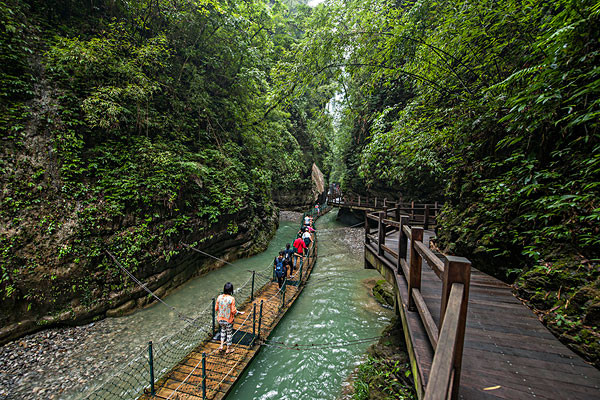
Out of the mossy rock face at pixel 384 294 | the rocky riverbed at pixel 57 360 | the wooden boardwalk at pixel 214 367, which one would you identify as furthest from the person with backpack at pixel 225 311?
the mossy rock face at pixel 384 294

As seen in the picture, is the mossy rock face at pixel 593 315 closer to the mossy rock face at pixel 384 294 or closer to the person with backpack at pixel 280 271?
the mossy rock face at pixel 384 294

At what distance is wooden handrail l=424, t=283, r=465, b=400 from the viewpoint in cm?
122

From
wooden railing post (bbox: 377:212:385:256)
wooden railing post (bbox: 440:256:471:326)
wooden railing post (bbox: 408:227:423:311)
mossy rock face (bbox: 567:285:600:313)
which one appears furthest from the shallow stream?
wooden railing post (bbox: 440:256:471:326)

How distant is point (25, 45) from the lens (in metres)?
6.82

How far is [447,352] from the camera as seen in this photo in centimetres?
142

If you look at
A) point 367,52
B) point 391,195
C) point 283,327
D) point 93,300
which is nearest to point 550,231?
→ point 367,52

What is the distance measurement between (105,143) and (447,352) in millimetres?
10669

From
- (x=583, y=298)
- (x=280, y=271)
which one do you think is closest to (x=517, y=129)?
(x=583, y=298)


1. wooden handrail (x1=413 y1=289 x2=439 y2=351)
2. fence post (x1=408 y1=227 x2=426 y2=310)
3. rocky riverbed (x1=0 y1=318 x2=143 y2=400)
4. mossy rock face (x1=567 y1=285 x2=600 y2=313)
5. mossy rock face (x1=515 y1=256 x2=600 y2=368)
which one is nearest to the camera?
wooden handrail (x1=413 y1=289 x2=439 y2=351)

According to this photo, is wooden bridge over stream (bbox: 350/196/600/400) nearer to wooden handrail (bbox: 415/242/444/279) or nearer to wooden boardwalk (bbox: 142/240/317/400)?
wooden handrail (bbox: 415/242/444/279)

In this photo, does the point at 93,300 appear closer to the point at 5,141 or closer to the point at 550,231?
the point at 5,141

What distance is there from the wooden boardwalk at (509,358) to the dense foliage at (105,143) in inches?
253

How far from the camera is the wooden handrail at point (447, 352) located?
4.01 ft

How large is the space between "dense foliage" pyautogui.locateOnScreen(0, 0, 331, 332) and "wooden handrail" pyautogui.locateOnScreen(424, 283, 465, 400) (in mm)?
6572
